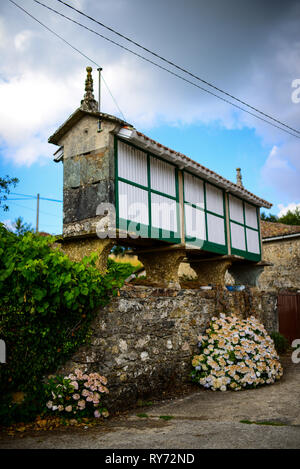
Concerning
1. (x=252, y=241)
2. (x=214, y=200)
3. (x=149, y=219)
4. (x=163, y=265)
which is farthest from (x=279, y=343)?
(x=149, y=219)

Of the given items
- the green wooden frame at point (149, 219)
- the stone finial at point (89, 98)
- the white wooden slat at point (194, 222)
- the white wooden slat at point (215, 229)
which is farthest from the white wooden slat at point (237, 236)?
the stone finial at point (89, 98)

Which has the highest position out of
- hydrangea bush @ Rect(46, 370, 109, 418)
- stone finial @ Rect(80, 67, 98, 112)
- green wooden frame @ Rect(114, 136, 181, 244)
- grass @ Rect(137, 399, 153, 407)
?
stone finial @ Rect(80, 67, 98, 112)

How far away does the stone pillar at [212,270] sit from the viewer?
1270cm

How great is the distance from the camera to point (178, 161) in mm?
9891

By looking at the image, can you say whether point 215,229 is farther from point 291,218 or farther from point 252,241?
point 291,218

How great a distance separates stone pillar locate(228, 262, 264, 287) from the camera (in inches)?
583

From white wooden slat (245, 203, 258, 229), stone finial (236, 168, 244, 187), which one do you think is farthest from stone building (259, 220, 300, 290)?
white wooden slat (245, 203, 258, 229)

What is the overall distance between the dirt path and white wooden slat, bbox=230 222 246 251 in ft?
22.7

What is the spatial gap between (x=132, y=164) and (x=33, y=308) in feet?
16.8

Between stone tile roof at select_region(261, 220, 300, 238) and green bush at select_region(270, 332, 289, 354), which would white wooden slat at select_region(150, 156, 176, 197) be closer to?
green bush at select_region(270, 332, 289, 354)

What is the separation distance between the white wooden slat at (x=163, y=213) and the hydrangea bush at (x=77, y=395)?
4757 millimetres

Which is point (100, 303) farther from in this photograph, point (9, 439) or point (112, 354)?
point (9, 439)

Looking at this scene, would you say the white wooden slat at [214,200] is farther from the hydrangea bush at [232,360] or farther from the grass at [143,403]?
the grass at [143,403]

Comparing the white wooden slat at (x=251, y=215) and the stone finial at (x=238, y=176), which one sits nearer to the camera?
the white wooden slat at (x=251, y=215)
